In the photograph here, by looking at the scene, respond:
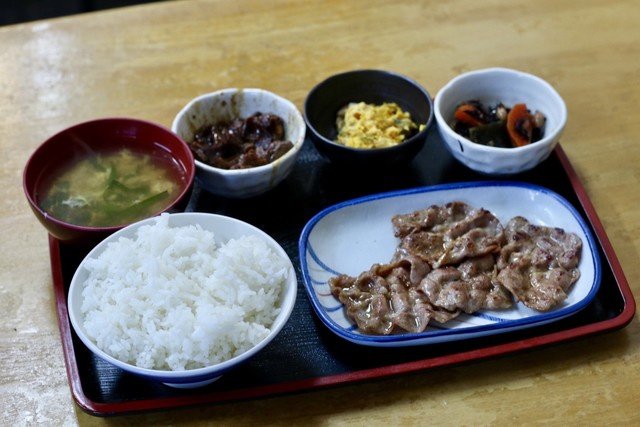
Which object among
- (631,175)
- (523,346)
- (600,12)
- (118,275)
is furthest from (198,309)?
(600,12)

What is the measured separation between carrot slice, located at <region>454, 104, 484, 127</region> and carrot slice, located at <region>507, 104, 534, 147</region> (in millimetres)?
111

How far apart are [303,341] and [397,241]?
1.72 ft

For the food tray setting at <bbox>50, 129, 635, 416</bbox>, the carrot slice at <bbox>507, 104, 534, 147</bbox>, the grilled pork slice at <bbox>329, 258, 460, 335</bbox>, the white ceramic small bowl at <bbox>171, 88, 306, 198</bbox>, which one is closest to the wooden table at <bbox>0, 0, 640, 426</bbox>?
the food tray setting at <bbox>50, 129, 635, 416</bbox>

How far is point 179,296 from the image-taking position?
1.87 metres

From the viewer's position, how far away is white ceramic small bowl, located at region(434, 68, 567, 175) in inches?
95.0

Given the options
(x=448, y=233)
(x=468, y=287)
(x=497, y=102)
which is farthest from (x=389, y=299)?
(x=497, y=102)

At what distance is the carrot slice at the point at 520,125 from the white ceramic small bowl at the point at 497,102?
0.22 feet

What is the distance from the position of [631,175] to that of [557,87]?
590 millimetres

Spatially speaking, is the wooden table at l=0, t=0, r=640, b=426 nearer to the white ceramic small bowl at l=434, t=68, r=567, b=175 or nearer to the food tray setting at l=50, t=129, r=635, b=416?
the food tray setting at l=50, t=129, r=635, b=416

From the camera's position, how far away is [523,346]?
1986mm

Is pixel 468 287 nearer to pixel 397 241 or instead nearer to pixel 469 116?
pixel 397 241

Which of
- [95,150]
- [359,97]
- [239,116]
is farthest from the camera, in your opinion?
[359,97]

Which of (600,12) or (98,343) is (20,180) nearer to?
(98,343)

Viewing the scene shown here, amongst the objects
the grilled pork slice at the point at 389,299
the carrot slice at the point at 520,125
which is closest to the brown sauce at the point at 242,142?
the grilled pork slice at the point at 389,299
